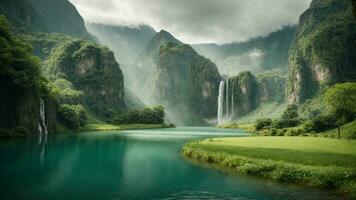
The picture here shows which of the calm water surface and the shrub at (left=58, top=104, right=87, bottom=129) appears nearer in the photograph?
the calm water surface

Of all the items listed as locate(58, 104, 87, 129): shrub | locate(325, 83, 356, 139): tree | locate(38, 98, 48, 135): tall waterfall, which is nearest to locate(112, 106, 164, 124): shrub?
locate(58, 104, 87, 129): shrub

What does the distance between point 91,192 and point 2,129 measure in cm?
5313

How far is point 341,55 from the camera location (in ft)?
621

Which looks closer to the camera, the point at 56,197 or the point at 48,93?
the point at 56,197

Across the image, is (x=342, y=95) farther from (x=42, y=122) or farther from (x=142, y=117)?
(x=142, y=117)

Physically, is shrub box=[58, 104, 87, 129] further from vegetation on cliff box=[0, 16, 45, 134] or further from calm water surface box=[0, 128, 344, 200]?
calm water surface box=[0, 128, 344, 200]

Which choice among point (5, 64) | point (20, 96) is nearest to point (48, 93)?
point (20, 96)

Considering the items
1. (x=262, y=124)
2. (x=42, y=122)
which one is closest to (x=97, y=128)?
(x=42, y=122)

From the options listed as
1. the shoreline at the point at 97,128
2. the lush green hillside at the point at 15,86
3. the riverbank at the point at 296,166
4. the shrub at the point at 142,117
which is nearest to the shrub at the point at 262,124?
the shoreline at the point at 97,128

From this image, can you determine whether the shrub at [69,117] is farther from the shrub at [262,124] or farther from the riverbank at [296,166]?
the riverbank at [296,166]

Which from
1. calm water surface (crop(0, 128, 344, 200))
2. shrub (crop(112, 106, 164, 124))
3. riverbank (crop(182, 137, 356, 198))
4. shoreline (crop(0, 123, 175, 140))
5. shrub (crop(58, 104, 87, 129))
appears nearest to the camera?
calm water surface (crop(0, 128, 344, 200))

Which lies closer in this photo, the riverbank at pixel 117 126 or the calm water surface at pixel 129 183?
the calm water surface at pixel 129 183

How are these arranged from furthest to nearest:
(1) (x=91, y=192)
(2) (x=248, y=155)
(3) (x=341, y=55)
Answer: (3) (x=341, y=55)
(2) (x=248, y=155)
(1) (x=91, y=192)

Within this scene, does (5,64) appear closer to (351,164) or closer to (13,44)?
(13,44)
